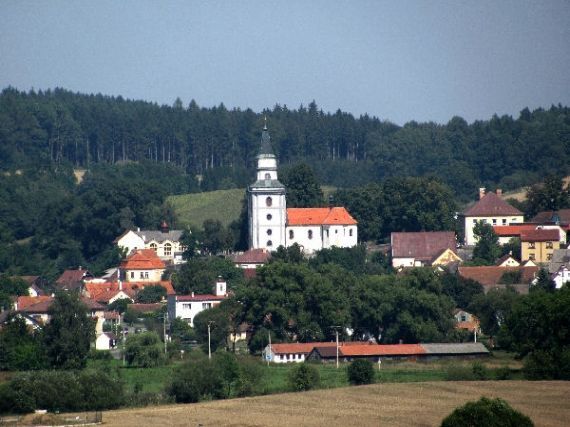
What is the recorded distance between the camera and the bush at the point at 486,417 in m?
48.0

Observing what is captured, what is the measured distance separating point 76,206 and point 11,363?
41.7 meters

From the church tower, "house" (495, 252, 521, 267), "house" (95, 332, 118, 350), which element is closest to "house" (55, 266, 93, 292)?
the church tower

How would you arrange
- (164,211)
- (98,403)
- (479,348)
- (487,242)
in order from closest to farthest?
(98,403) → (479,348) → (487,242) → (164,211)

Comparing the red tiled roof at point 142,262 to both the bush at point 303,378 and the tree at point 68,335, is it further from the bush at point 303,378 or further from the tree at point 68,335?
the bush at point 303,378

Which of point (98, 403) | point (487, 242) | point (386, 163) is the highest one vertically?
point (386, 163)

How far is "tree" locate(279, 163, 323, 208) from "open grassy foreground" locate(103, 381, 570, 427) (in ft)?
138

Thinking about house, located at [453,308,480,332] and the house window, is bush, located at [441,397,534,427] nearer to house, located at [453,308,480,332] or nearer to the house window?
house, located at [453,308,480,332]

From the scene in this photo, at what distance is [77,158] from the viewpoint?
163000 mm

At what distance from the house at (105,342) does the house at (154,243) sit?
969 inches

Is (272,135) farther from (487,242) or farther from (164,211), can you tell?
(487,242)

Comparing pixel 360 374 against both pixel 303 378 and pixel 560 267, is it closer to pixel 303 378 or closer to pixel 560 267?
pixel 303 378

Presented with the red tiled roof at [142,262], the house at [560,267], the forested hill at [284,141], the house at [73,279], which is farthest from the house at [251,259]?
the forested hill at [284,141]

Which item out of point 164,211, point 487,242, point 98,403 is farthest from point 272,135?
point 98,403

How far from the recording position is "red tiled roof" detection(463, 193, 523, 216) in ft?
349
